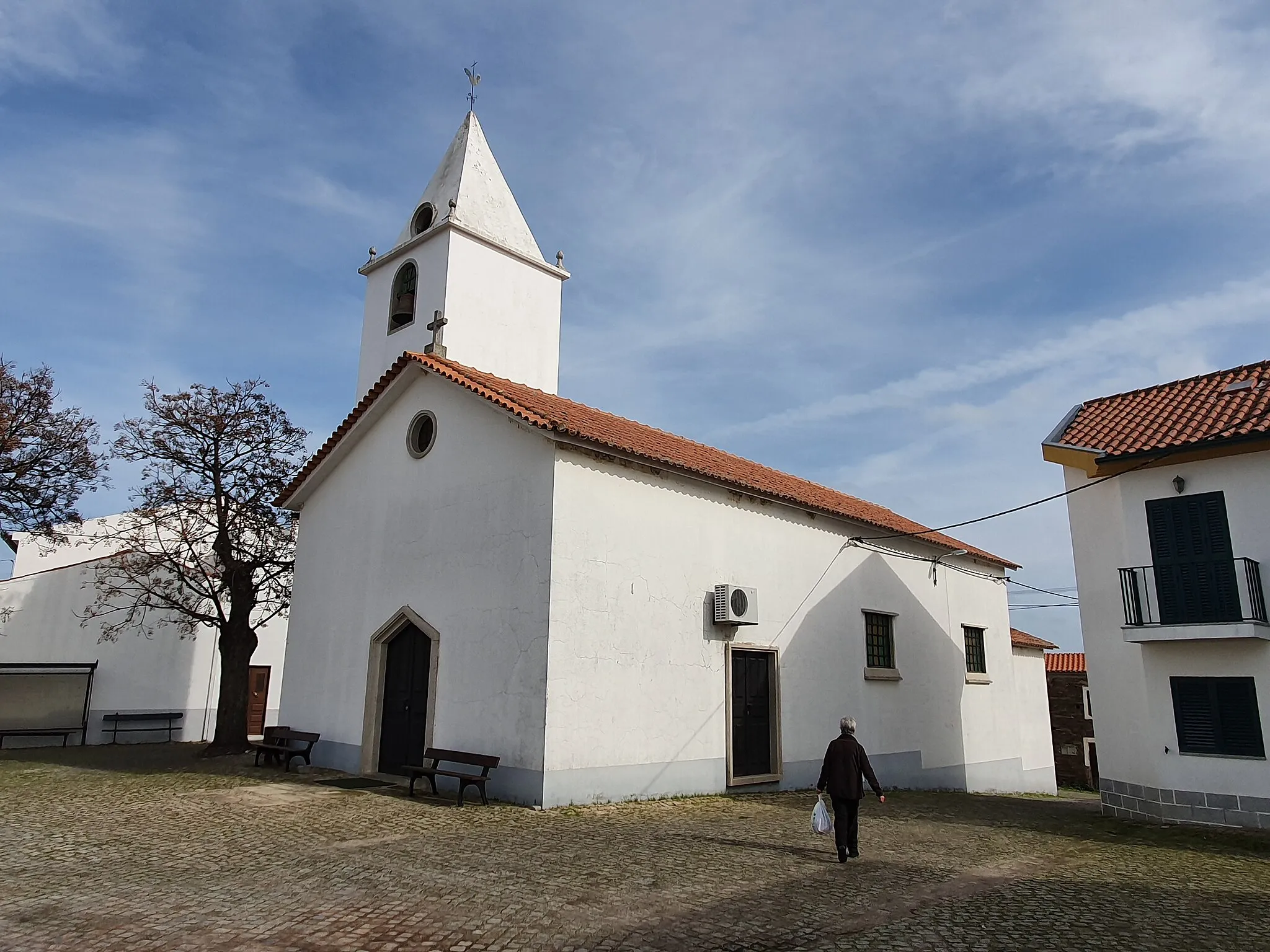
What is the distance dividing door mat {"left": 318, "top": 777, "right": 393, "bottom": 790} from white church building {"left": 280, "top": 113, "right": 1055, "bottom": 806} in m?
0.49

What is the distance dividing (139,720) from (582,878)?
1835 centimetres

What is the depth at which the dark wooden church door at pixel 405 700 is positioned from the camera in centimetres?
1351

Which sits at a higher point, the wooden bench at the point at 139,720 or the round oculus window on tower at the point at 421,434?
the round oculus window on tower at the point at 421,434

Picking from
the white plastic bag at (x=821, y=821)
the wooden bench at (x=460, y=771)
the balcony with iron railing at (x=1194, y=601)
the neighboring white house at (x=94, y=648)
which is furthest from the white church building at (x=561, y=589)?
the neighboring white house at (x=94, y=648)

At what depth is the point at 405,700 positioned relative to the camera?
45.5 feet

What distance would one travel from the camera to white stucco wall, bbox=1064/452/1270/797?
11227 millimetres

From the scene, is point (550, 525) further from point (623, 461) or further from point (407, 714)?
point (407, 714)

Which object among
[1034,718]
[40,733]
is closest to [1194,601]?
[1034,718]

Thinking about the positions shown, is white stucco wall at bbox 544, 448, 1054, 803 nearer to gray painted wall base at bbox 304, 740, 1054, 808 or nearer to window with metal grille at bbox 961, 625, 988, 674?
gray painted wall base at bbox 304, 740, 1054, 808

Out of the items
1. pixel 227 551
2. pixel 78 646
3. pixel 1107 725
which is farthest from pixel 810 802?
pixel 78 646

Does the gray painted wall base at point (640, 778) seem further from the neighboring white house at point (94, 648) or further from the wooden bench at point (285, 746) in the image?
the neighboring white house at point (94, 648)

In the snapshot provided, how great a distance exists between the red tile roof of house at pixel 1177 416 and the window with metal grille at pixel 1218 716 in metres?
3.29

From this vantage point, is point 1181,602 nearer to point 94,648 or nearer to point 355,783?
point 355,783

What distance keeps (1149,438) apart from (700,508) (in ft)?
22.2
